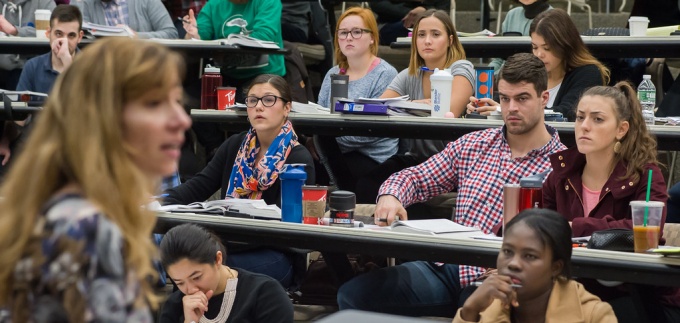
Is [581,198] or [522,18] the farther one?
[522,18]

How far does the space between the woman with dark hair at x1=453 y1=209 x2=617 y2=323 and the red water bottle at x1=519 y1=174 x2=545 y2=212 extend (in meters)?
0.46

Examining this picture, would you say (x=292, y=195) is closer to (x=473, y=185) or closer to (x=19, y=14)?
(x=473, y=185)

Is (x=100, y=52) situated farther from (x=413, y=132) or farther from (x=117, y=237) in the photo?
(x=413, y=132)

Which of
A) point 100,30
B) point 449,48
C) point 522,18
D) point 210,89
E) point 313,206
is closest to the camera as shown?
point 313,206

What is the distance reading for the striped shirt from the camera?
693cm

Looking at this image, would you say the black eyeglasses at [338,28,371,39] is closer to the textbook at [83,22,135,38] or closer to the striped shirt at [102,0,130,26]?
the textbook at [83,22,135,38]

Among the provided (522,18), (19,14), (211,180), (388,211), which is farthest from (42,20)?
(388,211)

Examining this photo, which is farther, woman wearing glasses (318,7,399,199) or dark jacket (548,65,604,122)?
woman wearing glasses (318,7,399,199)

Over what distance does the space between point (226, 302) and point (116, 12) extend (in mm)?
3648

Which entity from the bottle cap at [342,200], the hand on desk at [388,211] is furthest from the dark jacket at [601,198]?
the bottle cap at [342,200]

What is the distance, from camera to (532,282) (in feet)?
10.4

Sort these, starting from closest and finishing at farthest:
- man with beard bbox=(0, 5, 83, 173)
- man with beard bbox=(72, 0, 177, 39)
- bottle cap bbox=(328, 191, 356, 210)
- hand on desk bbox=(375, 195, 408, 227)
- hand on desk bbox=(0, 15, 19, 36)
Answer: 1. bottle cap bbox=(328, 191, 356, 210)
2. hand on desk bbox=(375, 195, 408, 227)
3. man with beard bbox=(0, 5, 83, 173)
4. hand on desk bbox=(0, 15, 19, 36)
5. man with beard bbox=(72, 0, 177, 39)

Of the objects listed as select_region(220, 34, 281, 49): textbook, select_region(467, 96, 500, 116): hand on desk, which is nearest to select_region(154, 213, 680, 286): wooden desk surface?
select_region(467, 96, 500, 116): hand on desk

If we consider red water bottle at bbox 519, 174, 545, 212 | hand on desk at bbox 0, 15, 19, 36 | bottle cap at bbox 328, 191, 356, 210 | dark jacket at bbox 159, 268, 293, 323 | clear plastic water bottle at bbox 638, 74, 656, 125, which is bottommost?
dark jacket at bbox 159, 268, 293, 323
